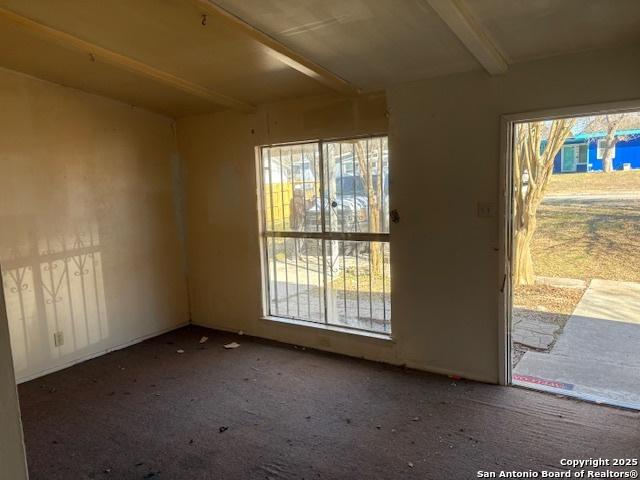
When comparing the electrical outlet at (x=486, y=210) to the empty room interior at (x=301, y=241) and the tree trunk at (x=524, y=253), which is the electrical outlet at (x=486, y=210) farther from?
the tree trunk at (x=524, y=253)

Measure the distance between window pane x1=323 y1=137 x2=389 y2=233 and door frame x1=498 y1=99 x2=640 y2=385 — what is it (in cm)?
86

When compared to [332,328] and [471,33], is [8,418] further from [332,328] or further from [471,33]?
[332,328]

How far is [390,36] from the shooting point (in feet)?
7.95

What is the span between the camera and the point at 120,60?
2848 mm

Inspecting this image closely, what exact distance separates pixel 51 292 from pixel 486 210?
11.4 feet

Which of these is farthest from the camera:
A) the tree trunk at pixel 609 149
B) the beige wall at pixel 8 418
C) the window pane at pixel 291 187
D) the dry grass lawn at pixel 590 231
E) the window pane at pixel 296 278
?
the dry grass lawn at pixel 590 231

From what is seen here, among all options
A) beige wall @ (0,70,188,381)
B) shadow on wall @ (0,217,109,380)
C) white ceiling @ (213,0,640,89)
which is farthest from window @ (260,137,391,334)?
shadow on wall @ (0,217,109,380)

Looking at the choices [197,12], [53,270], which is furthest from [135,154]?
[197,12]

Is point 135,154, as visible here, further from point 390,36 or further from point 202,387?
point 390,36

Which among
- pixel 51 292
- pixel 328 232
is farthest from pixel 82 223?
pixel 328 232

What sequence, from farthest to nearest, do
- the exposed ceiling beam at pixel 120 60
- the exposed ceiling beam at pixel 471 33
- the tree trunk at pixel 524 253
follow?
the tree trunk at pixel 524 253
the exposed ceiling beam at pixel 120 60
the exposed ceiling beam at pixel 471 33

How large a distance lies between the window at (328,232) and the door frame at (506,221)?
86 cm

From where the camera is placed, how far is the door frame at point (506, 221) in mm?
2703

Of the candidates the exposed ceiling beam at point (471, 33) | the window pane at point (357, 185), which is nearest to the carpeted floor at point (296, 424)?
the window pane at point (357, 185)
